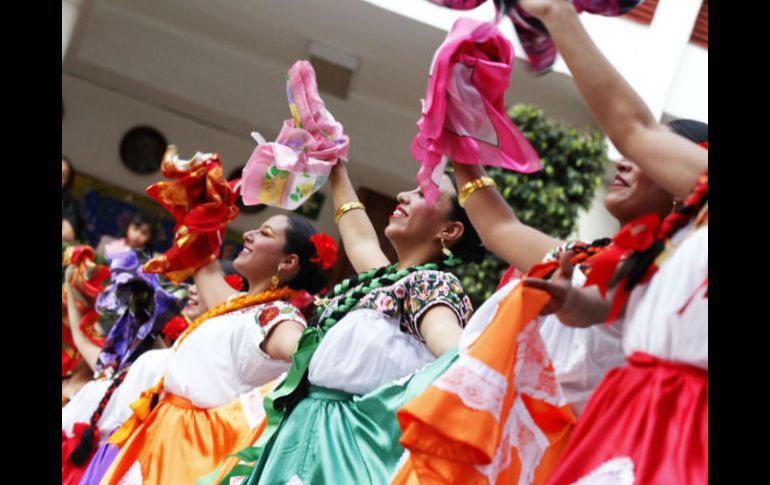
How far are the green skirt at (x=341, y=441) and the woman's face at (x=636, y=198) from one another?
1.89 feet

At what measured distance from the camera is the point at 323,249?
3.86m

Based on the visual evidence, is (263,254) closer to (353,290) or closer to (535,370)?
(353,290)

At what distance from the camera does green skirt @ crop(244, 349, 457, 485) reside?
8.48 feet

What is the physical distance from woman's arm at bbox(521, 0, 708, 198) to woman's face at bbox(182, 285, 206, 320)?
309 centimetres

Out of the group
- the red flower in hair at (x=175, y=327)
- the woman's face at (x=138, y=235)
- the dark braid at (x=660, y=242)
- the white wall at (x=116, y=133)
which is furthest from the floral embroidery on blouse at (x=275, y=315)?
the white wall at (x=116, y=133)

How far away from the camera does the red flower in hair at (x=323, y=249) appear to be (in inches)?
152

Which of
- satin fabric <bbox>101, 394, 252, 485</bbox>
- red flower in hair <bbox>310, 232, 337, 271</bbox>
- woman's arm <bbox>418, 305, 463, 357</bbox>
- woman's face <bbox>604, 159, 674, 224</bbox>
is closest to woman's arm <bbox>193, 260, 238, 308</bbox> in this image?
red flower in hair <bbox>310, 232, 337, 271</bbox>

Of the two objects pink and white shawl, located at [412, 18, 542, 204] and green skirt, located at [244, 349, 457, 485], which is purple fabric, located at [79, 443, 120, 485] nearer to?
green skirt, located at [244, 349, 457, 485]

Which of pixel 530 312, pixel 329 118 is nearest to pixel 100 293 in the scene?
pixel 329 118

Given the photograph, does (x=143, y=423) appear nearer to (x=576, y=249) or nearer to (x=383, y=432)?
(x=383, y=432)

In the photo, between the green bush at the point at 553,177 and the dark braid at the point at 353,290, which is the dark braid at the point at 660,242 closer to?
the dark braid at the point at 353,290

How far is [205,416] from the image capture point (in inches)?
139
